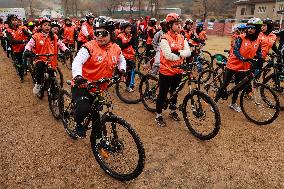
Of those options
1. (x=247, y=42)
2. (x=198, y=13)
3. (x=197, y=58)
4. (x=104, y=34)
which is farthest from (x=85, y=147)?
(x=198, y=13)

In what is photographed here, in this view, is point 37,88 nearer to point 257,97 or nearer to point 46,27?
point 46,27

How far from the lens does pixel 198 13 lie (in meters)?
77.2

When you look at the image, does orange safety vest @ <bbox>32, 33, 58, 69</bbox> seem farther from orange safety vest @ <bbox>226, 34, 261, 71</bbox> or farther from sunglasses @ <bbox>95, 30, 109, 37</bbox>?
orange safety vest @ <bbox>226, 34, 261, 71</bbox>

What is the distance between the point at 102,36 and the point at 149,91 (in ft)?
10.1

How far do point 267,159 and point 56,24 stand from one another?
19.7ft

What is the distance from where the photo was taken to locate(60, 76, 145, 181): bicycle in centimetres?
385

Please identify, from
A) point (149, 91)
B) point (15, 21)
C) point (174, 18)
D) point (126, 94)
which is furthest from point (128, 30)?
point (15, 21)

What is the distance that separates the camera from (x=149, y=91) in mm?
6906

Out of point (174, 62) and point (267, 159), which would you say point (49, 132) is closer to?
point (174, 62)

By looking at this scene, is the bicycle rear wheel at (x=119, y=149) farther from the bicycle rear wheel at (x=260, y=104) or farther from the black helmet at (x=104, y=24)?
the bicycle rear wheel at (x=260, y=104)

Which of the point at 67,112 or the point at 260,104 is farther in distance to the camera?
the point at 260,104

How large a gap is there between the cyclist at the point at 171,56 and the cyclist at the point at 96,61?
118 cm

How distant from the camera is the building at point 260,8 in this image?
51125 mm

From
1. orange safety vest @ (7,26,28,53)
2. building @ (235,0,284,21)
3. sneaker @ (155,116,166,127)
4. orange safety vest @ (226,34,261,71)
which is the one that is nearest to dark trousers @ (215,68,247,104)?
orange safety vest @ (226,34,261,71)
